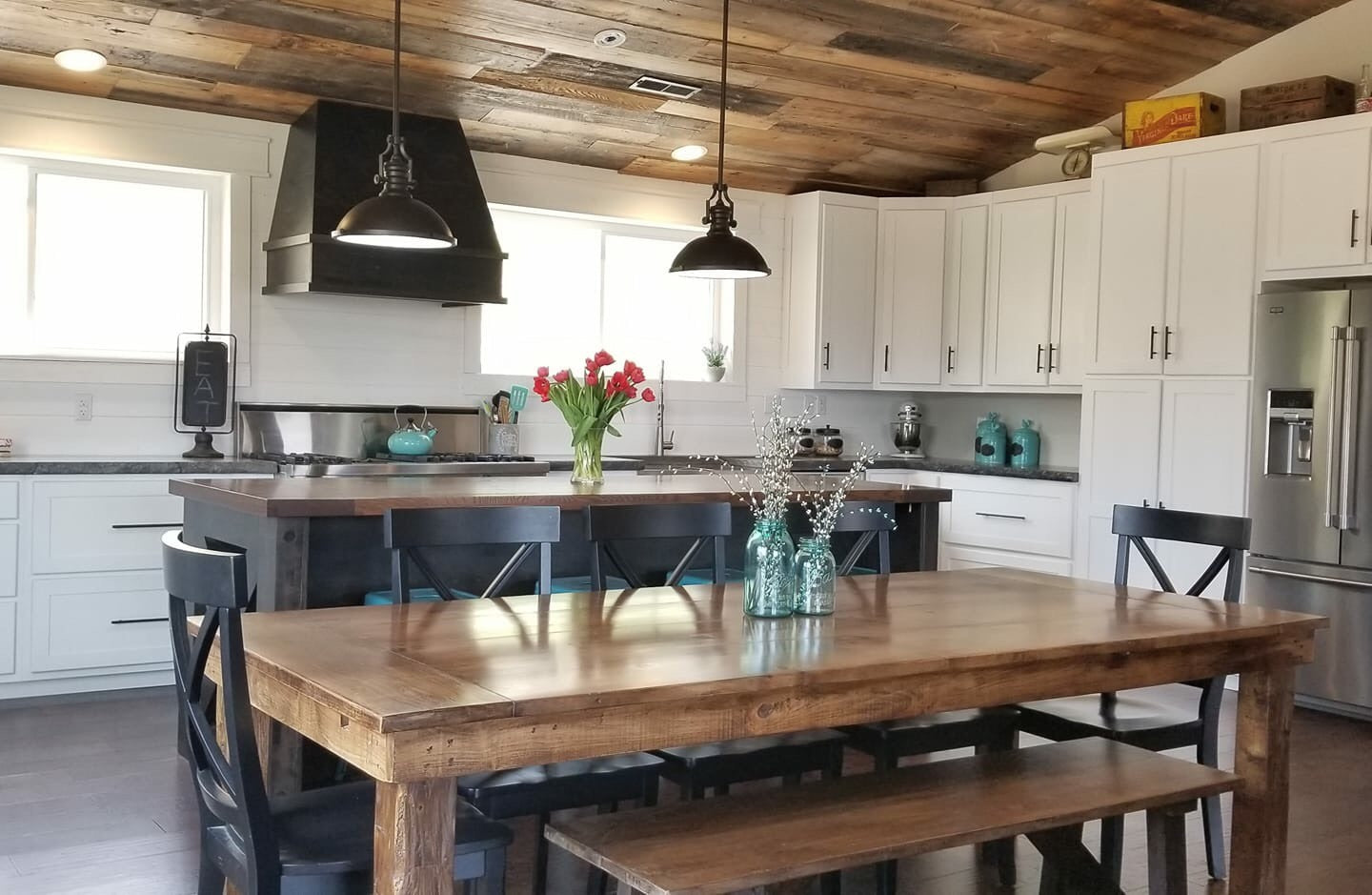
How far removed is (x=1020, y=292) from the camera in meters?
6.55

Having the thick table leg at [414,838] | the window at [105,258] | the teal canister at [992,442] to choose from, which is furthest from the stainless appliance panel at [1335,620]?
the window at [105,258]

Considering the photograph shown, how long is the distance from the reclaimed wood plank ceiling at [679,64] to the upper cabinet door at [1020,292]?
469mm

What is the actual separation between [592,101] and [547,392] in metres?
1.96


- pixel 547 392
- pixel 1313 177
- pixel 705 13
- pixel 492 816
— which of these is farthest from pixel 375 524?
pixel 1313 177

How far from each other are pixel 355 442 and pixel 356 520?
220 cm

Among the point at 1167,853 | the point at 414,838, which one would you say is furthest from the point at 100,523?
the point at 1167,853

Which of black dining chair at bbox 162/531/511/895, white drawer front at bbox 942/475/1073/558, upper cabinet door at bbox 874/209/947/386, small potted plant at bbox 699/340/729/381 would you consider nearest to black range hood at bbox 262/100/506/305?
small potted plant at bbox 699/340/729/381

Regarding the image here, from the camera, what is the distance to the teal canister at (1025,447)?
22.2 feet

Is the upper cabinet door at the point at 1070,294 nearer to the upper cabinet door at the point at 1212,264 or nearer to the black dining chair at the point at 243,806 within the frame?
the upper cabinet door at the point at 1212,264

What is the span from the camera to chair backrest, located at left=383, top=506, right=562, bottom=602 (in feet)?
9.55

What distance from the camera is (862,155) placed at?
6.67m

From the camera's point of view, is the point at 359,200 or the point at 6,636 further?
the point at 359,200

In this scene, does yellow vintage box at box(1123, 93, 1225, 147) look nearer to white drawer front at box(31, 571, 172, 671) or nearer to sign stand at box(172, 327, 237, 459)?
sign stand at box(172, 327, 237, 459)

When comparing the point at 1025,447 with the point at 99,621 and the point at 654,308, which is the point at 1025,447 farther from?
the point at 99,621
